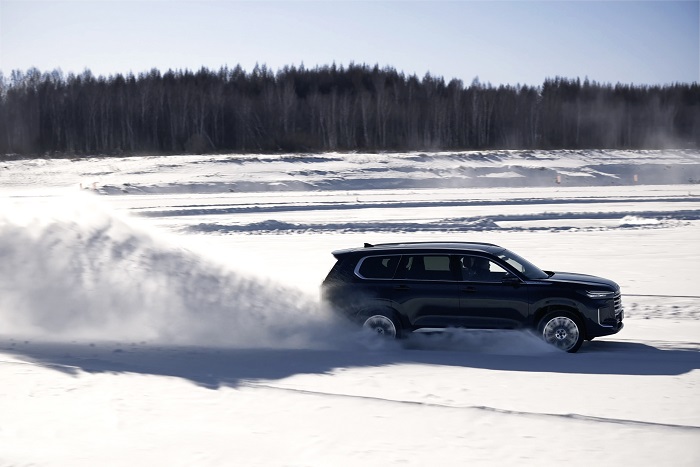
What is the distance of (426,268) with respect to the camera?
36.5 feet

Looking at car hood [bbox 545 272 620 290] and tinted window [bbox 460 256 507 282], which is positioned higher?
tinted window [bbox 460 256 507 282]

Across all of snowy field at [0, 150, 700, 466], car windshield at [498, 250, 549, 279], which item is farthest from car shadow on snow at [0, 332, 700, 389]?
car windshield at [498, 250, 549, 279]

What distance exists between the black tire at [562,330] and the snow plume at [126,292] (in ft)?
10.0

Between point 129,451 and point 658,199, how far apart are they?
3264cm

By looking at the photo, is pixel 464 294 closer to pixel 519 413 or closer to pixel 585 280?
pixel 585 280

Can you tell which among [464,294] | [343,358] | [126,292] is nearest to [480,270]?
[464,294]

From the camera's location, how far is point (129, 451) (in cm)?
689

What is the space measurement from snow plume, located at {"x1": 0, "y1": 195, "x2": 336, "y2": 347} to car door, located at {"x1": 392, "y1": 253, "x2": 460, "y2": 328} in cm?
127

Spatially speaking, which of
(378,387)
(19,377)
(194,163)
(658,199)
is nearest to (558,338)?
(378,387)

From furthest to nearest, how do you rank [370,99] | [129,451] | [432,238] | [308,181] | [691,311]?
[370,99]
[308,181]
[432,238]
[691,311]
[129,451]

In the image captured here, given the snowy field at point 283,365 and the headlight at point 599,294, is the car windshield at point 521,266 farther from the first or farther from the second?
the snowy field at point 283,365

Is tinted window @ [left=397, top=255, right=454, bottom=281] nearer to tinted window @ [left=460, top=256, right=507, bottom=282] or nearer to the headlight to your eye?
tinted window @ [left=460, top=256, right=507, bottom=282]

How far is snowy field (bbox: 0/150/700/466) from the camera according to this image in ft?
23.0

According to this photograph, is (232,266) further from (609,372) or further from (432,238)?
(432,238)
